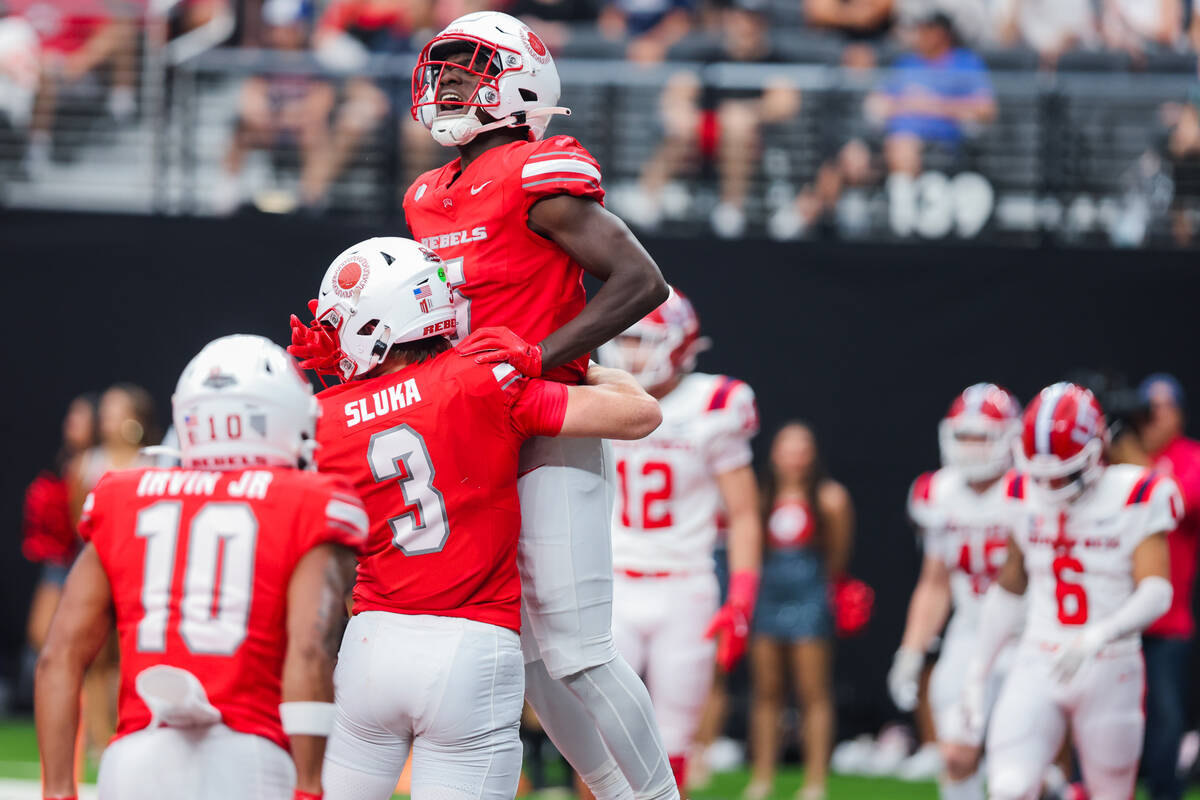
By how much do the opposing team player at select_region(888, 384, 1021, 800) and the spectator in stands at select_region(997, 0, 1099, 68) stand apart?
158 inches

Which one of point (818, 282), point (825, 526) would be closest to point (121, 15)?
point (818, 282)

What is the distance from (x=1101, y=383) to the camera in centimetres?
894

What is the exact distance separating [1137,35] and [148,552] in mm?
9376

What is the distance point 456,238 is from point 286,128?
24.2 feet

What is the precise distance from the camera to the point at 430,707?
3.82 metres

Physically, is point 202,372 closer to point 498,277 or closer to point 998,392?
point 498,277

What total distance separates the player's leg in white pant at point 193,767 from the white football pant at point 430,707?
569 mm

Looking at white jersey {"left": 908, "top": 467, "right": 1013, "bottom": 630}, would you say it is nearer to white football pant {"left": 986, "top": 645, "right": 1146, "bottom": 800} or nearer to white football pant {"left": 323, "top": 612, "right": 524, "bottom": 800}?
white football pant {"left": 986, "top": 645, "right": 1146, "bottom": 800}

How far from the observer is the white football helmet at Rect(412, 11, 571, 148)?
416 cm

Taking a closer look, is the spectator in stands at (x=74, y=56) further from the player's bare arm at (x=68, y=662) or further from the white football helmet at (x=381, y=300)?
the player's bare arm at (x=68, y=662)

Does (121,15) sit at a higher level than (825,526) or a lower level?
higher

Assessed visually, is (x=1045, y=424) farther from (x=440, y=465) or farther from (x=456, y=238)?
(x=440, y=465)

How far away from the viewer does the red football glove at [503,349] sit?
153 inches

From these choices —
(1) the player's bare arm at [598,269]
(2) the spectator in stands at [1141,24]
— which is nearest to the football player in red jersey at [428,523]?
(1) the player's bare arm at [598,269]
